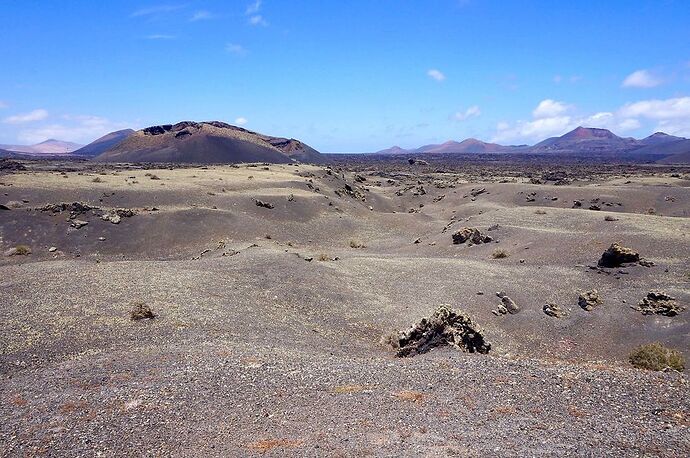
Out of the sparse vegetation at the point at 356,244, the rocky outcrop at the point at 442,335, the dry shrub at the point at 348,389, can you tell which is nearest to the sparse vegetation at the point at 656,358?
the rocky outcrop at the point at 442,335

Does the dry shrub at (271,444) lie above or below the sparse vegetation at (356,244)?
above

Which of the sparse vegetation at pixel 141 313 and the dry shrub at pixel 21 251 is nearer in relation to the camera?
the sparse vegetation at pixel 141 313

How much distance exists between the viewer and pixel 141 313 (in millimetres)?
14477

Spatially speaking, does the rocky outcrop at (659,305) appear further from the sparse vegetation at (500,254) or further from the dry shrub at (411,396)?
the dry shrub at (411,396)

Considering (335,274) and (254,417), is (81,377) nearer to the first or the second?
(254,417)

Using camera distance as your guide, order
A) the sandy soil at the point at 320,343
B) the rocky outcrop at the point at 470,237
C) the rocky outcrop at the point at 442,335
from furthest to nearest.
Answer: the rocky outcrop at the point at 470,237, the rocky outcrop at the point at 442,335, the sandy soil at the point at 320,343

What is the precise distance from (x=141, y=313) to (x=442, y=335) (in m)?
9.30

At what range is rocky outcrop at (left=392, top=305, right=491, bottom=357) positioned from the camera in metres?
14.0

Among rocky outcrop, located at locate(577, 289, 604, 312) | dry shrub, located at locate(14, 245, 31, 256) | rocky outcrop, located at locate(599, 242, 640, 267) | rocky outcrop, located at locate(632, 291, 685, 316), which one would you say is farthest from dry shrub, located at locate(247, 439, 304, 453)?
dry shrub, located at locate(14, 245, 31, 256)

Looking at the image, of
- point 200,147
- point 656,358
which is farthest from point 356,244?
point 200,147

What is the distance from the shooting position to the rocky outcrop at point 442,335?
13953 millimetres

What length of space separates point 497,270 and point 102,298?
60.9 ft

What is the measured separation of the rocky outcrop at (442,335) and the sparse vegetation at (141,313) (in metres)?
7.89

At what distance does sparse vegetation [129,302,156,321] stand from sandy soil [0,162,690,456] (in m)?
0.26
